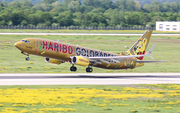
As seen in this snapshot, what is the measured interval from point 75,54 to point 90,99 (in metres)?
21.2

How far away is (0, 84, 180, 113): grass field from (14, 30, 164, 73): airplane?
35.0ft

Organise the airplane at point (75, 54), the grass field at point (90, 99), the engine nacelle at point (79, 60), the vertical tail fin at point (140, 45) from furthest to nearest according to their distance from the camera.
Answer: the vertical tail fin at point (140, 45)
the engine nacelle at point (79, 60)
the airplane at point (75, 54)
the grass field at point (90, 99)

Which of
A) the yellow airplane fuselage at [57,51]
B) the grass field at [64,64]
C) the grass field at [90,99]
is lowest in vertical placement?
the grass field at [64,64]

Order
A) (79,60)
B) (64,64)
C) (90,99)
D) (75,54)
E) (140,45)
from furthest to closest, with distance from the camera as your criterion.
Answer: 1. (64,64)
2. (140,45)
3. (75,54)
4. (79,60)
5. (90,99)

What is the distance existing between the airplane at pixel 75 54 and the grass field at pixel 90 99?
10659mm

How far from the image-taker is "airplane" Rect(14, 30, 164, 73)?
47.7m

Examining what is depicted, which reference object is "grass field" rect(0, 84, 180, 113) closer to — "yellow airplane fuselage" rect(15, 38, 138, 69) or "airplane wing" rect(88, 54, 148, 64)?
"yellow airplane fuselage" rect(15, 38, 138, 69)

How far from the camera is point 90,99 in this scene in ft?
102

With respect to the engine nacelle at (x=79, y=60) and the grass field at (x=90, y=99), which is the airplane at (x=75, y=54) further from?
the grass field at (x=90, y=99)

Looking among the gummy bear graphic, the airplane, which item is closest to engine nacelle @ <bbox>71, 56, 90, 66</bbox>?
the airplane

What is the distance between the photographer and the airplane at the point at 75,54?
4766cm

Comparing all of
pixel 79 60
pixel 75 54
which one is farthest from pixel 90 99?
pixel 75 54

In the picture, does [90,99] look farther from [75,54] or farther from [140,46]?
[140,46]

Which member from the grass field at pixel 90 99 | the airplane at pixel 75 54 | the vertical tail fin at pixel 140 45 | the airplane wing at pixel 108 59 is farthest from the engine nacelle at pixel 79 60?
the vertical tail fin at pixel 140 45
